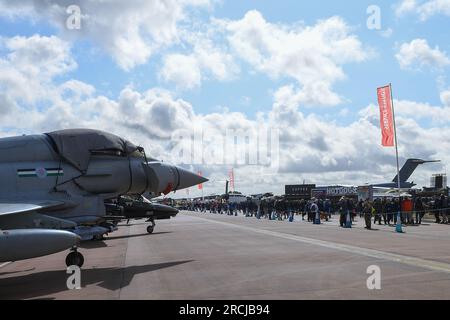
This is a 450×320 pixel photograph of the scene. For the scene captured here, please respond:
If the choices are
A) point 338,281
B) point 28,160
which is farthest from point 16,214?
point 338,281

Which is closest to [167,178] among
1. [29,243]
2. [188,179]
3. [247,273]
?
[188,179]

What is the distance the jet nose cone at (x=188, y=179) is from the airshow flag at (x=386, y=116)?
16.7 meters

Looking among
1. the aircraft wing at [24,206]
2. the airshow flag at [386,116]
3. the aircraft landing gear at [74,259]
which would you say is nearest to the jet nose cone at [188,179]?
the aircraft landing gear at [74,259]

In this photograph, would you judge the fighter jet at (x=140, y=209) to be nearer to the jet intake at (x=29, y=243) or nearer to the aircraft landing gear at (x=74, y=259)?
the aircraft landing gear at (x=74, y=259)

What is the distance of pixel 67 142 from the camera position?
1105cm

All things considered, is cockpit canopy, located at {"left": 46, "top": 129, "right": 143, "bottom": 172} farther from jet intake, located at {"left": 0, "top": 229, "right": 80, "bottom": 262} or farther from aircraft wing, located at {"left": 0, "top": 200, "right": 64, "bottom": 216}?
jet intake, located at {"left": 0, "top": 229, "right": 80, "bottom": 262}

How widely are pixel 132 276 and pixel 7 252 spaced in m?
2.93

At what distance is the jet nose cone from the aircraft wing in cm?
359

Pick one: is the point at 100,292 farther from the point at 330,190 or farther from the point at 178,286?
the point at 330,190

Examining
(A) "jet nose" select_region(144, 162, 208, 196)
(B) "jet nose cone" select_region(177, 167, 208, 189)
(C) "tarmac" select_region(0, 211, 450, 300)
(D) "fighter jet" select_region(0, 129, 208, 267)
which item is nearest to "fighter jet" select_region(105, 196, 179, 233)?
(C) "tarmac" select_region(0, 211, 450, 300)

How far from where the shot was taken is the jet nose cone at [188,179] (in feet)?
43.0

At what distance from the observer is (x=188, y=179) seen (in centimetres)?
1325

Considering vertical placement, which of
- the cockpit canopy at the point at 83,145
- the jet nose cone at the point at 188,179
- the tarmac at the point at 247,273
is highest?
the cockpit canopy at the point at 83,145
